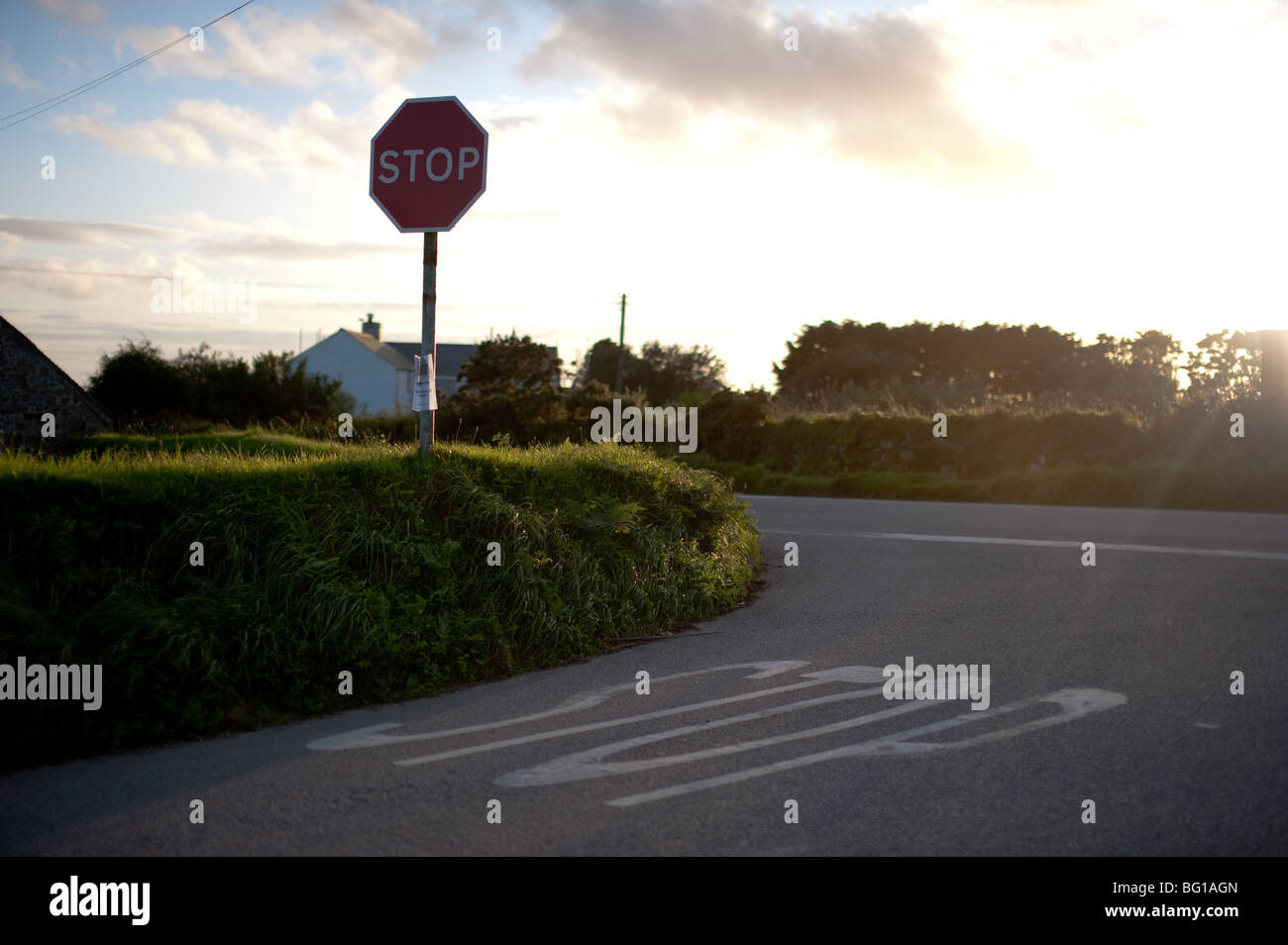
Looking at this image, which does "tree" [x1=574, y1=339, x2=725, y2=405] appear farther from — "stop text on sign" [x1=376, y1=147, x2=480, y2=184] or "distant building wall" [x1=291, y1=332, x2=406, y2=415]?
"stop text on sign" [x1=376, y1=147, x2=480, y2=184]

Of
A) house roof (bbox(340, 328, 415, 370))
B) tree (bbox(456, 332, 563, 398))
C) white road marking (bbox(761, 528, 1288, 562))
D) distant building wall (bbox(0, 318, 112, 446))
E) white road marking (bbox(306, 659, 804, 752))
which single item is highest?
house roof (bbox(340, 328, 415, 370))

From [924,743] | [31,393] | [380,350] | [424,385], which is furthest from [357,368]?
[924,743]

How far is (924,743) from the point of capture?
530cm

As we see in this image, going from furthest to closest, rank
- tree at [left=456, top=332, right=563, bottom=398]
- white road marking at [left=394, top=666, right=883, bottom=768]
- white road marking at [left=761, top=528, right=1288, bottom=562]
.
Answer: tree at [left=456, top=332, right=563, bottom=398] < white road marking at [left=761, top=528, right=1288, bottom=562] < white road marking at [left=394, top=666, right=883, bottom=768]

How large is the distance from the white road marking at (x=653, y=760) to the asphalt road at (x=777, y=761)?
0.02 m

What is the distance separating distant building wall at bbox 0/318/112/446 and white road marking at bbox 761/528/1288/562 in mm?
20624

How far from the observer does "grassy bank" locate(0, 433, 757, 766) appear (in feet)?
17.8

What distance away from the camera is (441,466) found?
798cm

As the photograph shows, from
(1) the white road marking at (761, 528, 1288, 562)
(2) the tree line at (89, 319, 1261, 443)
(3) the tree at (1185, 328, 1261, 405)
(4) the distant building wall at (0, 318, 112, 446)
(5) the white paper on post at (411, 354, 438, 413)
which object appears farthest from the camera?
(2) the tree line at (89, 319, 1261, 443)

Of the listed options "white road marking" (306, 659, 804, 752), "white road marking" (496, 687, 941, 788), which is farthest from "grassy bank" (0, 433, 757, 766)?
"white road marking" (496, 687, 941, 788)

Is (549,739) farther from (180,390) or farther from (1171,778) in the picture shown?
(180,390)
